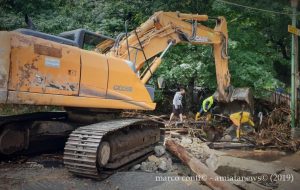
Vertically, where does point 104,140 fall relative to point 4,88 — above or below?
below

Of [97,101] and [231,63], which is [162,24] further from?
[231,63]

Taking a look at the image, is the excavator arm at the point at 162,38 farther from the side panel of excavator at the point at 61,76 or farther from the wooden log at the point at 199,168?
the wooden log at the point at 199,168

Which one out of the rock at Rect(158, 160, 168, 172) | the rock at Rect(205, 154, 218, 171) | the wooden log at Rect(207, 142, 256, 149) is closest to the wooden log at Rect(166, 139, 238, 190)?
the rock at Rect(158, 160, 168, 172)

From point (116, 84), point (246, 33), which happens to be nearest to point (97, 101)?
point (116, 84)

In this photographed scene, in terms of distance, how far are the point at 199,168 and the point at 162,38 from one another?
393 centimetres

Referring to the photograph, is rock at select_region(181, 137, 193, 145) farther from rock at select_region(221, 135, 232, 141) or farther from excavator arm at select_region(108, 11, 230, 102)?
excavator arm at select_region(108, 11, 230, 102)

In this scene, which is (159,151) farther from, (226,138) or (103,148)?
(226,138)

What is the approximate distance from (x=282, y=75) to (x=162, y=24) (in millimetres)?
12669

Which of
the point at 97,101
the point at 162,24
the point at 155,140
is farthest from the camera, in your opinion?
the point at 162,24

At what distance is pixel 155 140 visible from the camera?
859 centimetres

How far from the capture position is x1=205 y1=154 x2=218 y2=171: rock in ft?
25.6

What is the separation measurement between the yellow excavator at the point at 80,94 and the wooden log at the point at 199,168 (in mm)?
529

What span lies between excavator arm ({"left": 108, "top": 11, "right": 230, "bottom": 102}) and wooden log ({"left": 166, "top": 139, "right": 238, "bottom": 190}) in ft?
5.28

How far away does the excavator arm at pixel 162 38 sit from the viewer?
8.64 m
